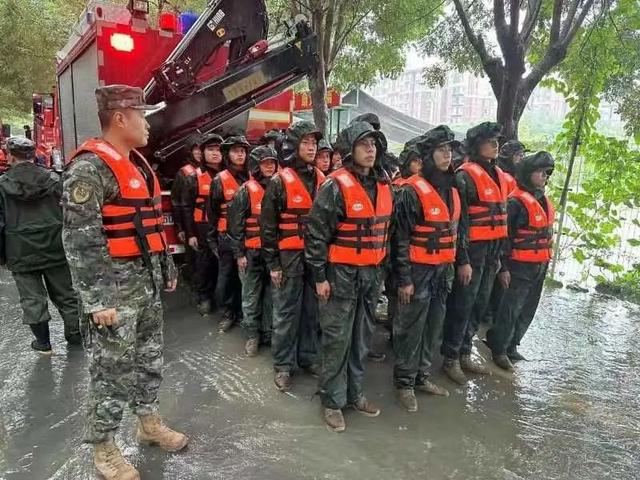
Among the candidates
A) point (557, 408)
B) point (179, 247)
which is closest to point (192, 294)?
point (179, 247)

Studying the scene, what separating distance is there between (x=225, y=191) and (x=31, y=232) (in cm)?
171

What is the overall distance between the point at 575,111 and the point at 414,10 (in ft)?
11.0

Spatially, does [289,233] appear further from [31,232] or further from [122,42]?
[122,42]

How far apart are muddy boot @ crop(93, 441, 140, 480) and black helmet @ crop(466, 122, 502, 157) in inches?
131

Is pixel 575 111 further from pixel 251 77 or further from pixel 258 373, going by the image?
pixel 258 373

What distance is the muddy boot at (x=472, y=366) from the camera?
3986 millimetres

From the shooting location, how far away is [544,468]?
2.79 metres

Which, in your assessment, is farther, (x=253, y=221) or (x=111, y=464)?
(x=253, y=221)

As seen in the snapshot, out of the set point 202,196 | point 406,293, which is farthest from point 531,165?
point 202,196

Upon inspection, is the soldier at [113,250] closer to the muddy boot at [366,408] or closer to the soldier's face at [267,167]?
the muddy boot at [366,408]

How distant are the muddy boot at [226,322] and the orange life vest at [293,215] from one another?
57.4 inches

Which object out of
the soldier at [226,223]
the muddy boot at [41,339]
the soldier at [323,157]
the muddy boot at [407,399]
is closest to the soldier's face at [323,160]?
the soldier at [323,157]

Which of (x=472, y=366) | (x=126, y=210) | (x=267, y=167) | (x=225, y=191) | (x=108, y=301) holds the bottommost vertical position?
(x=472, y=366)

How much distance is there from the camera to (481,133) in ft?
12.6
